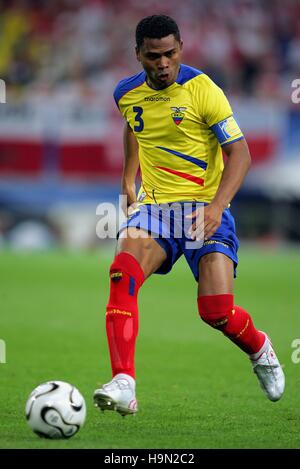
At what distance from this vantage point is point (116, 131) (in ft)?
64.6

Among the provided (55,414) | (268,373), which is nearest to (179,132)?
(268,373)

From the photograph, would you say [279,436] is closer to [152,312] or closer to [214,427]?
[214,427]

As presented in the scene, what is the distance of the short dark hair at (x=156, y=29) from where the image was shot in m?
5.38

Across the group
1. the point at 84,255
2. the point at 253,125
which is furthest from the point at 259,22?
the point at 84,255

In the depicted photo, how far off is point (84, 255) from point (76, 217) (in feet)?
5.23

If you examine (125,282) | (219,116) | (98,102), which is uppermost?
(98,102)

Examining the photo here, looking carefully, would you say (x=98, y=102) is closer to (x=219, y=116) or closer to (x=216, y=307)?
(x=219, y=116)

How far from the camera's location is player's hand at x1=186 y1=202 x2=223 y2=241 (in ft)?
17.6

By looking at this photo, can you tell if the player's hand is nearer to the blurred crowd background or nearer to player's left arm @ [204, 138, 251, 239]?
A: player's left arm @ [204, 138, 251, 239]

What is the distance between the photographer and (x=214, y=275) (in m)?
5.56

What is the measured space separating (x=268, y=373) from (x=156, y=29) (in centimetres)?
225
